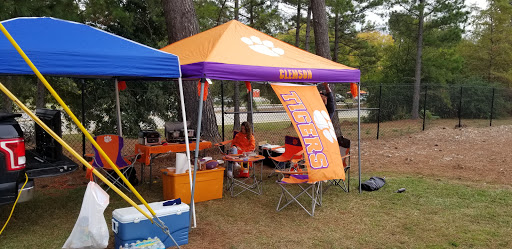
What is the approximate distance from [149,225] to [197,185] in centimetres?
167

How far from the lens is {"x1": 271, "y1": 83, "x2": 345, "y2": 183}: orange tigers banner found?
484 cm

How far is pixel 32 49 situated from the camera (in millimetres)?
3453

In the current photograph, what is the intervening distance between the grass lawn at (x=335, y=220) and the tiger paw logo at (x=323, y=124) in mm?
968

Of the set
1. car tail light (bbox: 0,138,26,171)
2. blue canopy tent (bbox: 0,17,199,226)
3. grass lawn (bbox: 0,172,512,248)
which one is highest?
blue canopy tent (bbox: 0,17,199,226)

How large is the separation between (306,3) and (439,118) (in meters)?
8.62

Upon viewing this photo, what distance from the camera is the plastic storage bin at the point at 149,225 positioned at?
348 cm

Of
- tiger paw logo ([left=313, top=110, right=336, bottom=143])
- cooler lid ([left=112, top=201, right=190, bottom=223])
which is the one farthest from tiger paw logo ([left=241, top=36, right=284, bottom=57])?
cooler lid ([left=112, top=201, right=190, bottom=223])

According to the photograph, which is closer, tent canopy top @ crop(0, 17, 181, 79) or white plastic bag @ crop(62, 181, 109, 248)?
white plastic bag @ crop(62, 181, 109, 248)

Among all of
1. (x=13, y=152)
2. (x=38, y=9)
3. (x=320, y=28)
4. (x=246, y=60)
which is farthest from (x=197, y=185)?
(x=320, y=28)

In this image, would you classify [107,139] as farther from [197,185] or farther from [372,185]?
[372,185]

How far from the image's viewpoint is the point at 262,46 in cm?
544

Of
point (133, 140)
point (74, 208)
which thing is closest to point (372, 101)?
point (133, 140)

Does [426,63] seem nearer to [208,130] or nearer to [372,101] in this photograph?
[372,101]

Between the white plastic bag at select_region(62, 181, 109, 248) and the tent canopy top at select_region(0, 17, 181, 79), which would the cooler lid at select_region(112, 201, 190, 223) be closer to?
the white plastic bag at select_region(62, 181, 109, 248)
